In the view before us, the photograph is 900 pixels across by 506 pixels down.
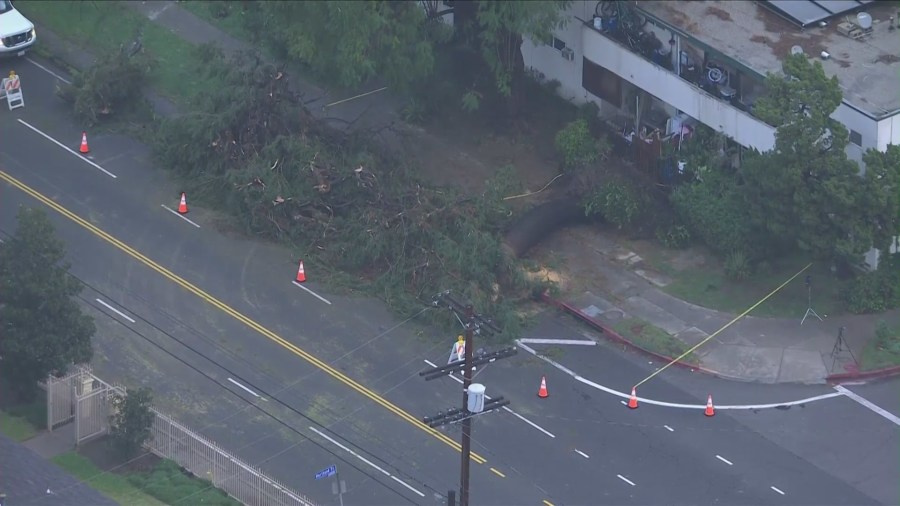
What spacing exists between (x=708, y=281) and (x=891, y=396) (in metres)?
6.06

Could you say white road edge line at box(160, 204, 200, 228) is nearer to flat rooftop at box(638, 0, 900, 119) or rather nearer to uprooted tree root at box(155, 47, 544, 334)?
uprooted tree root at box(155, 47, 544, 334)

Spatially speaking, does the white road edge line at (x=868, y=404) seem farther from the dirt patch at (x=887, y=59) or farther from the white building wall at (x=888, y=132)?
the dirt patch at (x=887, y=59)

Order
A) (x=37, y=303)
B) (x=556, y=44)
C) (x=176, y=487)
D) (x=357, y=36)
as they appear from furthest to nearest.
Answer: (x=556, y=44)
(x=357, y=36)
(x=37, y=303)
(x=176, y=487)

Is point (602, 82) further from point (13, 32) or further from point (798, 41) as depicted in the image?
point (13, 32)

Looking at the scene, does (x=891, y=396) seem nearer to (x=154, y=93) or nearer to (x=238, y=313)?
(x=238, y=313)

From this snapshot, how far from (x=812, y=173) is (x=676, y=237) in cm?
497

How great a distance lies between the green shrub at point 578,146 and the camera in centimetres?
5138

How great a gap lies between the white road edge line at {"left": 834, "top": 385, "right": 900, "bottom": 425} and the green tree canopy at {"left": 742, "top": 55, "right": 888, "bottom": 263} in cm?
317

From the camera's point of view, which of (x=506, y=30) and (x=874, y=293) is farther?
(x=506, y=30)

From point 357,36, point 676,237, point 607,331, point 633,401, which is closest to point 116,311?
point 357,36

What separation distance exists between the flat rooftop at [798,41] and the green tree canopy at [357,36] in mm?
6687

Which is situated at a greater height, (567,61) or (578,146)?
(567,61)

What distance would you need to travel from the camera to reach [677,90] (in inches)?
1975

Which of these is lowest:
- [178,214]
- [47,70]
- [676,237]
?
[676,237]
